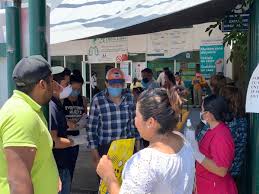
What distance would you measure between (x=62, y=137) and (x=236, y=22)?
97.9 inches

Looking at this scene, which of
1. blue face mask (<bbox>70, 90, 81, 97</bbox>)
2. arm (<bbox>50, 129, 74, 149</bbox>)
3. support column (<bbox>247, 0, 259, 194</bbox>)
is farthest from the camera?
blue face mask (<bbox>70, 90, 81, 97</bbox>)

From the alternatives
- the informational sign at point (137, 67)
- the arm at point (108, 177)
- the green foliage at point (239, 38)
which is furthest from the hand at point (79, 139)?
the informational sign at point (137, 67)

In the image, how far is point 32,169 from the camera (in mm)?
2328

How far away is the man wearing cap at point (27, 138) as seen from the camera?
2152 mm

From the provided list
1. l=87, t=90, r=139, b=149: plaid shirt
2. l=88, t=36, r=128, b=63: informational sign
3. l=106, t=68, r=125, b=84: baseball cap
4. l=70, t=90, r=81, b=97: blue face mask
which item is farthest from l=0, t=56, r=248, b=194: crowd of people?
l=88, t=36, r=128, b=63: informational sign

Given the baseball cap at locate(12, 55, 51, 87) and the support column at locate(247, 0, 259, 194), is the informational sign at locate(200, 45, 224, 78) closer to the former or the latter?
the support column at locate(247, 0, 259, 194)

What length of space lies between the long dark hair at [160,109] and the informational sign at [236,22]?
3012mm

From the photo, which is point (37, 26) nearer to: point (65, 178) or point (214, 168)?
point (214, 168)

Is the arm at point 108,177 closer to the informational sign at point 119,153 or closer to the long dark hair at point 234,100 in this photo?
the informational sign at point 119,153

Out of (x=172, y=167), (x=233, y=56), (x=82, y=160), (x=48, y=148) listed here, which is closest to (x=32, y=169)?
(x=48, y=148)

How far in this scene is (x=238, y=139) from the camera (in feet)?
12.8

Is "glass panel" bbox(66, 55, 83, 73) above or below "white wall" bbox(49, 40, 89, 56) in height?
below

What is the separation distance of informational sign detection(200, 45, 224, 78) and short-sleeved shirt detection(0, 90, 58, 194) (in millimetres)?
12078

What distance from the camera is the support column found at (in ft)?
11.9
